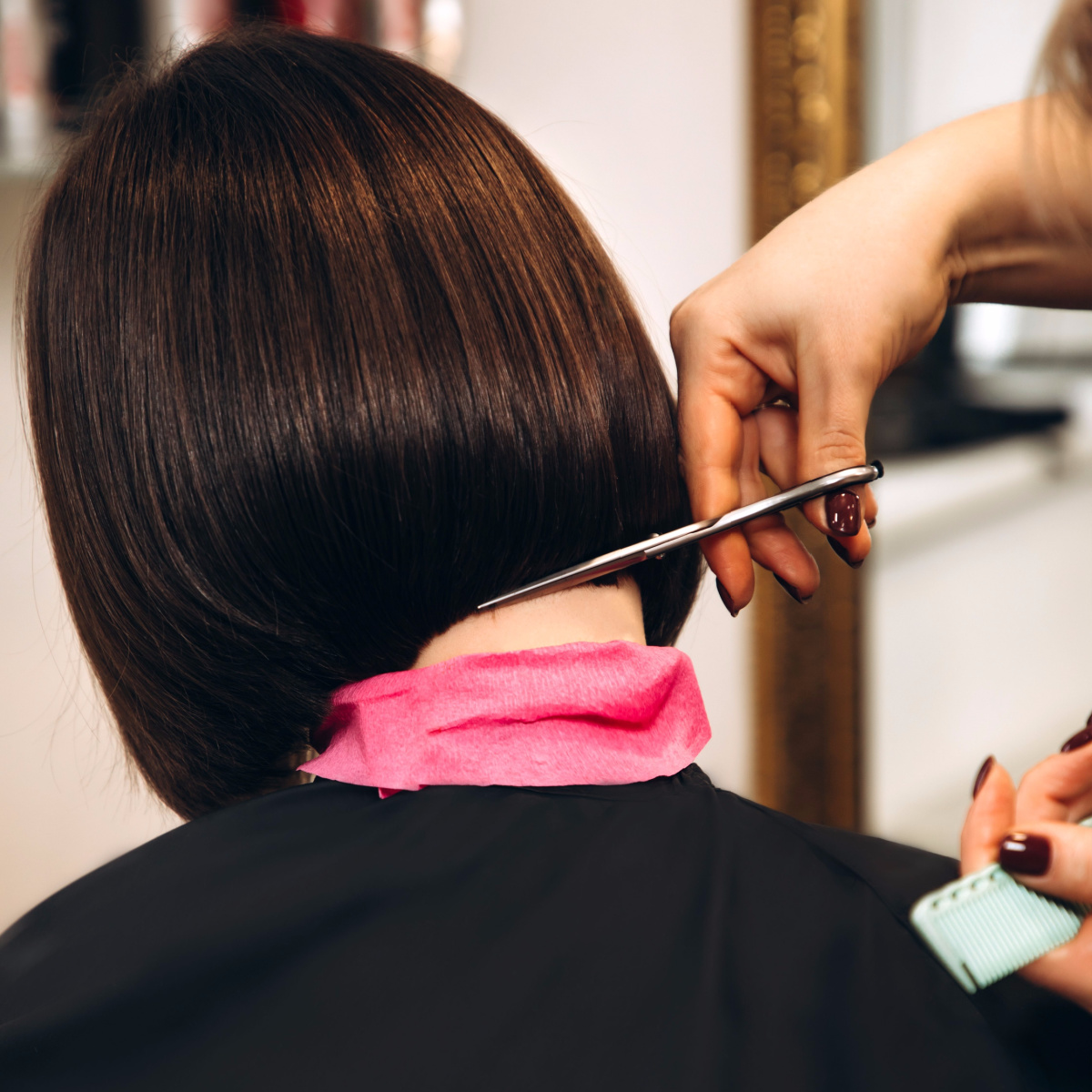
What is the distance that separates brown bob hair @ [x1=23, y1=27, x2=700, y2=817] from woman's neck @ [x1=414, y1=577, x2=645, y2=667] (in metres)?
0.01

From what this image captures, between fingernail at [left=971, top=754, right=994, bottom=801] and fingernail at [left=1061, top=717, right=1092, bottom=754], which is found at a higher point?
fingernail at [left=1061, top=717, right=1092, bottom=754]

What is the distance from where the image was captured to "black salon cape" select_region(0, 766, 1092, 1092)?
37cm

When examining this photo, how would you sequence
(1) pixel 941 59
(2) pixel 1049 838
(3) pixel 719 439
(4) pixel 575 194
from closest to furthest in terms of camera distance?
(2) pixel 1049 838 < (3) pixel 719 439 < (1) pixel 941 59 < (4) pixel 575 194

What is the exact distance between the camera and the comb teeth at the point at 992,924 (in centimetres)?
34

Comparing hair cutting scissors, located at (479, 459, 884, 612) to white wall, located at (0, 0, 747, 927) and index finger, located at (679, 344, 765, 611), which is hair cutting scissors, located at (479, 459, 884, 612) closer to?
index finger, located at (679, 344, 765, 611)

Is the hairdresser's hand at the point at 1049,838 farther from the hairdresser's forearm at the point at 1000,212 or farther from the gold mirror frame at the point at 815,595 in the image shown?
the gold mirror frame at the point at 815,595

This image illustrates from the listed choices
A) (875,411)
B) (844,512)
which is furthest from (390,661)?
(875,411)

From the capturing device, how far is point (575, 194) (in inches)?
49.8

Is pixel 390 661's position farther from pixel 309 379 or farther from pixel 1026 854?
pixel 1026 854

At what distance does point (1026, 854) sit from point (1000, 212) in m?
0.45

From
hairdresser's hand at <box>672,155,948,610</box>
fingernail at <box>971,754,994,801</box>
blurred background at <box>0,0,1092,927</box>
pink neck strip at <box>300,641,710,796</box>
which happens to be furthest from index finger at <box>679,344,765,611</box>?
blurred background at <box>0,0,1092,927</box>

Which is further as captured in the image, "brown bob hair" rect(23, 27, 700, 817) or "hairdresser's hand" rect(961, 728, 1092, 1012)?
"brown bob hair" rect(23, 27, 700, 817)

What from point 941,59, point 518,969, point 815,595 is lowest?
point 815,595

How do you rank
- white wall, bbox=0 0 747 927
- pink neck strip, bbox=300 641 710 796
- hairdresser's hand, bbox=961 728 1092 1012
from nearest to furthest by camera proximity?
hairdresser's hand, bbox=961 728 1092 1012 → pink neck strip, bbox=300 641 710 796 → white wall, bbox=0 0 747 927
